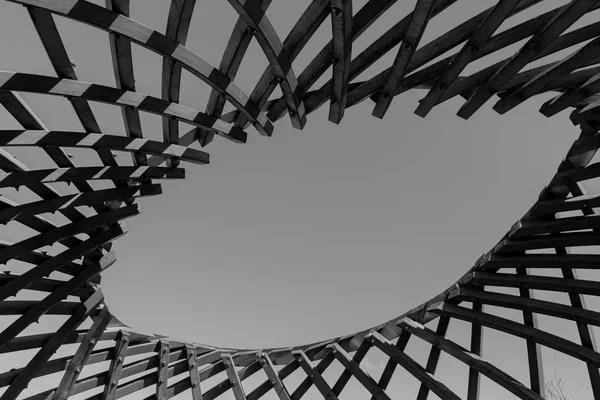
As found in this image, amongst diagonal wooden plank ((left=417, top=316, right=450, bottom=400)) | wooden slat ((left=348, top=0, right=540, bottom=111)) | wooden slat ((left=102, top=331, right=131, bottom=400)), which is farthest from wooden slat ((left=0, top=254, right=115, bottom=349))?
diagonal wooden plank ((left=417, top=316, right=450, bottom=400))

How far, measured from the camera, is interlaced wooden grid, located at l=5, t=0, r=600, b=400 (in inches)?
113

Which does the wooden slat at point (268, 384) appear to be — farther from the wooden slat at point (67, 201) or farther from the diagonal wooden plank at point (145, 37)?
the diagonal wooden plank at point (145, 37)

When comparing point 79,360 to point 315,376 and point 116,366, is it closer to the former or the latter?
point 116,366

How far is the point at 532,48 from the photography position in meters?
2.95

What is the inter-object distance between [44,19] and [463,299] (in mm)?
6274

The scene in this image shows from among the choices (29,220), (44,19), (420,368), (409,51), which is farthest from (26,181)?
(420,368)

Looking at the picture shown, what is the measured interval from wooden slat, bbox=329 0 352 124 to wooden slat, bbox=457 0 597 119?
1.05 metres

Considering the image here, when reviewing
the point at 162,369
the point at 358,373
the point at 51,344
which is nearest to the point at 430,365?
the point at 358,373

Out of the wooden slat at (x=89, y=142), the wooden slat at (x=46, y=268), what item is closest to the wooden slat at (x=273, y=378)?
the wooden slat at (x=46, y=268)

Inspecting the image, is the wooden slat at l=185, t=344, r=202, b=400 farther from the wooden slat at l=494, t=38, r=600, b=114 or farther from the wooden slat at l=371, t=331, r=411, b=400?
the wooden slat at l=494, t=38, r=600, b=114

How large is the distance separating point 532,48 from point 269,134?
2148 millimetres

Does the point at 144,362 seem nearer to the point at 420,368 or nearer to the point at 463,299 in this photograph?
the point at 420,368

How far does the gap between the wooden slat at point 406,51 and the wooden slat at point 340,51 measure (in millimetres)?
311

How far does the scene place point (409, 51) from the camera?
9.82ft
